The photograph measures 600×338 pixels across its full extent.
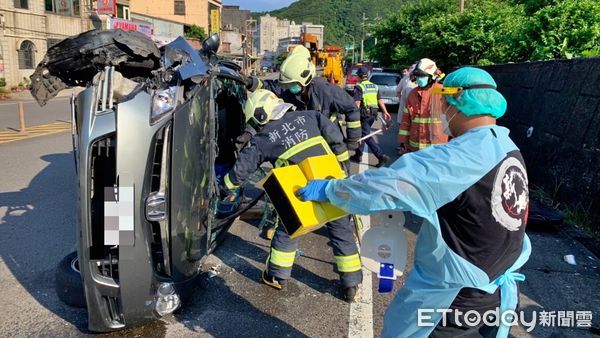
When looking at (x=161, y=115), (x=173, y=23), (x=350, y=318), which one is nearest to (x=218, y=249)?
(x=350, y=318)

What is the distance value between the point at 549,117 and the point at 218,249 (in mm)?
5002

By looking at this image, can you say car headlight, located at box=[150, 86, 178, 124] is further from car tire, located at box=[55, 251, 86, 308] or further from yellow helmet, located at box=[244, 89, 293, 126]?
car tire, located at box=[55, 251, 86, 308]

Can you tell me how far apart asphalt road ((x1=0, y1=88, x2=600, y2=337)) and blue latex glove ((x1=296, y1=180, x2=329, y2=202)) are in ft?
4.80

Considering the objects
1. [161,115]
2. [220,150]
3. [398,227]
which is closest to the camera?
[398,227]

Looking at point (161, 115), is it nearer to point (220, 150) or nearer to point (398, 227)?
point (398, 227)

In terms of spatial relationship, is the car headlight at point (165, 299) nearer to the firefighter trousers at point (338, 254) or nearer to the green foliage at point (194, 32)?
the firefighter trousers at point (338, 254)

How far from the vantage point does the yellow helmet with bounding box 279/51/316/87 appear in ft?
14.0

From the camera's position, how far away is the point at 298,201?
2.12 m

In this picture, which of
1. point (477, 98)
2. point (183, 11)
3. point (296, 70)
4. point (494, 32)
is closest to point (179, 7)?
point (183, 11)

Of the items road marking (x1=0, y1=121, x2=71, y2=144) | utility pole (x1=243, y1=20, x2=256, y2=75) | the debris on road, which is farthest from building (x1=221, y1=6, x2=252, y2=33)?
the debris on road

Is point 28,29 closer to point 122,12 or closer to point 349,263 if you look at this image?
point 122,12

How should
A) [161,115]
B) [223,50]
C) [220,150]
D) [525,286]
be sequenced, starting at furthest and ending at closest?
[223,50] → [220,150] → [525,286] → [161,115]

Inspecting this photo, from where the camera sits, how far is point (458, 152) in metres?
1.74

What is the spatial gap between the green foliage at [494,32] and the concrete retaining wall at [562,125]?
121cm
